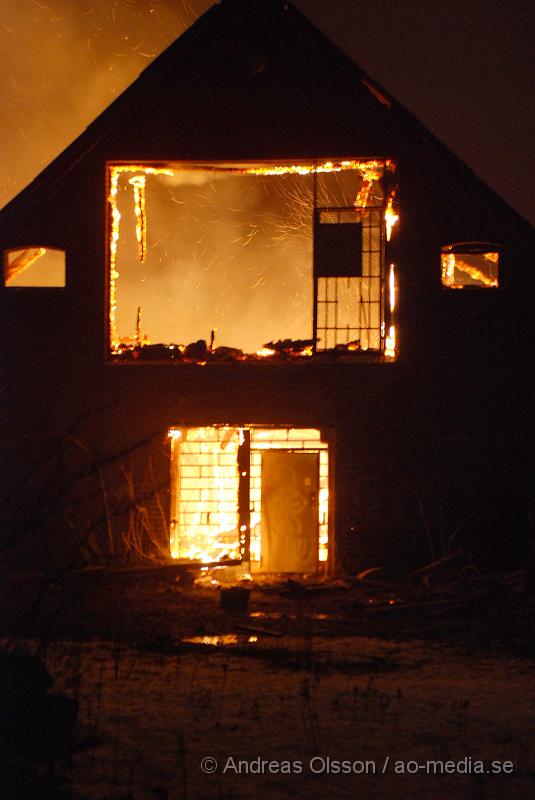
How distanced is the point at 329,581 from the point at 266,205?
894cm

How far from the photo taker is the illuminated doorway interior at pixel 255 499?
1656 centimetres

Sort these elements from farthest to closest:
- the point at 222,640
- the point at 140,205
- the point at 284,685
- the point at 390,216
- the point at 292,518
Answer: the point at 140,205
the point at 292,518
the point at 390,216
the point at 222,640
the point at 284,685

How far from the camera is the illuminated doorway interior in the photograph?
16562mm

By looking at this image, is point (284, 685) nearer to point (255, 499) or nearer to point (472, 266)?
point (255, 499)

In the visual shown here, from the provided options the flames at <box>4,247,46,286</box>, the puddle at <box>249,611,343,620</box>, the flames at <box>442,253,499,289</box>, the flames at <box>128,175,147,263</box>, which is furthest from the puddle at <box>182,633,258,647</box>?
the flames at <box>128,175,147,263</box>

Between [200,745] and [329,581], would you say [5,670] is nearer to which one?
[200,745]

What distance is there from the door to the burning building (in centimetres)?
3

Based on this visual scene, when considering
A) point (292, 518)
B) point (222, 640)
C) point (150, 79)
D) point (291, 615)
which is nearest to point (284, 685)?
point (222, 640)

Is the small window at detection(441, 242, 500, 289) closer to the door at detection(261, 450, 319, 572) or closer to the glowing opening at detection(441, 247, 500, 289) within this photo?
the glowing opening at detection(441, 247, 500, 289)

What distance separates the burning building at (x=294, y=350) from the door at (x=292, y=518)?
3 centimetres

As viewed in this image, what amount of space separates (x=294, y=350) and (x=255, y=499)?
8.41 feet


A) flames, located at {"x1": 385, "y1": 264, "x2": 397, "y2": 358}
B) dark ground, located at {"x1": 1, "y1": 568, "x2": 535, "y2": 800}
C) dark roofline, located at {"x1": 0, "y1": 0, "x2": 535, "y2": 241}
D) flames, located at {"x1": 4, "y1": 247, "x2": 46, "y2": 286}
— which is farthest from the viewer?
flames, located at {"x1": 4, "y1": 247, "x2": 46, "y2": 286}

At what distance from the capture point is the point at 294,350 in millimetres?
16453

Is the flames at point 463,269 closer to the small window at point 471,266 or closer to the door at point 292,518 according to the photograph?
the small window at point 471,266
